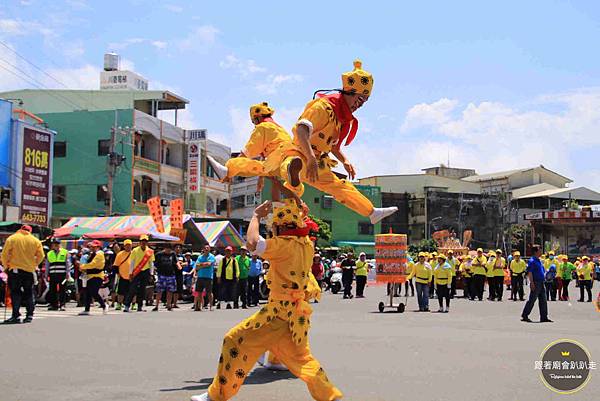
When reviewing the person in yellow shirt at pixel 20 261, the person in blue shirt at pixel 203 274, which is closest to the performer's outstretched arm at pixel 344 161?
the person in yellow shirt at pixel 20 261

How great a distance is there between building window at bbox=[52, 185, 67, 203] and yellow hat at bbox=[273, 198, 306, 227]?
42.1 m

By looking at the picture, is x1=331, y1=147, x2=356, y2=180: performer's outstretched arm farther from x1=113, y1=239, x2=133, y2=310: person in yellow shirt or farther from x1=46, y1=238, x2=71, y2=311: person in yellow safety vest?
x1=46, y1=238, x2=71, y2=311: person in yellow safety vest

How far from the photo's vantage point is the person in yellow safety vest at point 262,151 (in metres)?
7.58

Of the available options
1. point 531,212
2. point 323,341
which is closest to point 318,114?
point 323,341

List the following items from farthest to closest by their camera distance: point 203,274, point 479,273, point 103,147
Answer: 1. point 103,147
2. point 479,273
3. point 203,274

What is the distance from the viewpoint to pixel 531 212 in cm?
8388

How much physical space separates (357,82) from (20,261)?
843cm

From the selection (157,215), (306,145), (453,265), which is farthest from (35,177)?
(306,145)

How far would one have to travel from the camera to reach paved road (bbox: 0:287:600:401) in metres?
7.01

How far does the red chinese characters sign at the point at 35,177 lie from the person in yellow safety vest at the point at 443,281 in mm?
23065

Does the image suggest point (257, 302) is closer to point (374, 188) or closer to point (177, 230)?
point (177, 230)

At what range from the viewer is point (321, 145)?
7.76 metres

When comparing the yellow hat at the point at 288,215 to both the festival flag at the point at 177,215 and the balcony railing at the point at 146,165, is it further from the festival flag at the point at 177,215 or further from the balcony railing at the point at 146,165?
the balcony railing at the point at 146,165

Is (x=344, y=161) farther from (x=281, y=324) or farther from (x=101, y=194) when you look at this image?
(x=101, y=194)
